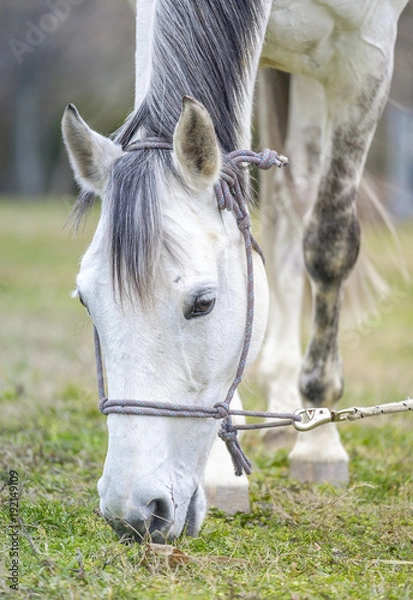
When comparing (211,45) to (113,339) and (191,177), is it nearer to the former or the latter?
(191,177)

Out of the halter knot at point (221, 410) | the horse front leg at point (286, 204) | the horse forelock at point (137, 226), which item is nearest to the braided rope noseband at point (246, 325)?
the halter knot at point (221, 410)

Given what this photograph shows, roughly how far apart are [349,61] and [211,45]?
974mm

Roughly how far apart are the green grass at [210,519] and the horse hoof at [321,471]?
0.19 ft

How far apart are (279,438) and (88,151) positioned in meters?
2.19

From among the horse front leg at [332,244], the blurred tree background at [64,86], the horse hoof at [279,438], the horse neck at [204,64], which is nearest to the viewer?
the horse neck at [204,64]

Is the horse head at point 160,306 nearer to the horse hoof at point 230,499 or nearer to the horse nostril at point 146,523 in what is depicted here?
the horse nostril at point 146,523

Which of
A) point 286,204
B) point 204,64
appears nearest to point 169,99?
point 204,64

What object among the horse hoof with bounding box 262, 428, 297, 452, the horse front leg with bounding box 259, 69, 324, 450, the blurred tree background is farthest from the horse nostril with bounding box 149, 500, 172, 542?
the blurred tree background

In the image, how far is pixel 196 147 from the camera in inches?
103

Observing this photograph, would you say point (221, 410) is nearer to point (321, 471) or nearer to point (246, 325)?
A: point (246, 325)

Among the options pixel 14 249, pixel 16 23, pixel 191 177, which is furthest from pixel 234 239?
pixel 16 23

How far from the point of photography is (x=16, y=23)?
16.5 meters

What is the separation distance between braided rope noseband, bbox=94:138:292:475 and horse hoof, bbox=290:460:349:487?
0.87 meters

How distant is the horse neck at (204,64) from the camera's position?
2.84 m
